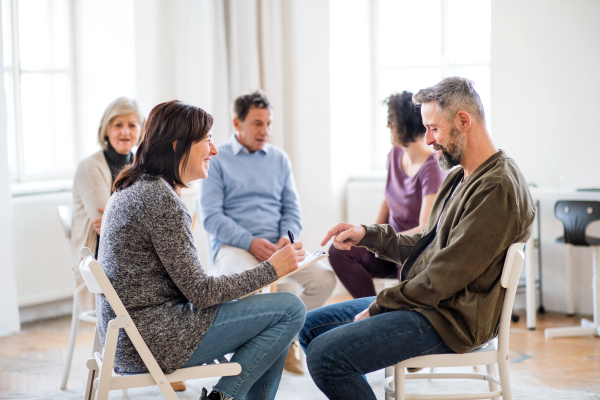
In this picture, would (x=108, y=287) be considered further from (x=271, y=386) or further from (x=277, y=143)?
(x=277, y=143)

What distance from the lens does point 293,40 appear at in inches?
171

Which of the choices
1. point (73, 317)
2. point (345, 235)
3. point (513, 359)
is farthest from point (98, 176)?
point (513, 359)

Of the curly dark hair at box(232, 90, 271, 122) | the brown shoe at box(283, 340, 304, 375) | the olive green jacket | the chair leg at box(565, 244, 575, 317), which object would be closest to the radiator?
the curly dark hair at box(232, 90, 271, 122)

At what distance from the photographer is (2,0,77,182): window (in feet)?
14.0

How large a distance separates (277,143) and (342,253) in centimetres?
156

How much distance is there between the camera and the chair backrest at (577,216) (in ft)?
10.9

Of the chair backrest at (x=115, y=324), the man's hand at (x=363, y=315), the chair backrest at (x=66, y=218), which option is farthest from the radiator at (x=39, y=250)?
the man's hand at (x=363, y=315)

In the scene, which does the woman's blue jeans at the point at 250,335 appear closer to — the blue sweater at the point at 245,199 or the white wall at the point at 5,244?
the blue sweater at the point at 245,199

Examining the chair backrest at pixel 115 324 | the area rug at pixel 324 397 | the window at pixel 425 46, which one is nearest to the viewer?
the chair backrest at pixel 115 324

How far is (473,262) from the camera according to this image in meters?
1.66

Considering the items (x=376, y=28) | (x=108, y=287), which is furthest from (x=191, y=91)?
(x=108, y=287)

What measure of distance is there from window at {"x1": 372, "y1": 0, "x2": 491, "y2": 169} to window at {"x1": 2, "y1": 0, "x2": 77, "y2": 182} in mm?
2304

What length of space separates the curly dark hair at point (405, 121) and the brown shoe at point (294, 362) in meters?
1.14

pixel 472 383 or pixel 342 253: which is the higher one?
pixel 342 253
